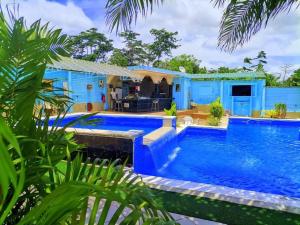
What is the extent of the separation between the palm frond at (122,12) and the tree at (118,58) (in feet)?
109

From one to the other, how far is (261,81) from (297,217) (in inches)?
657

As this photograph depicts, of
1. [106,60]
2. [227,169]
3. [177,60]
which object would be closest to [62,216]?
[227,169]

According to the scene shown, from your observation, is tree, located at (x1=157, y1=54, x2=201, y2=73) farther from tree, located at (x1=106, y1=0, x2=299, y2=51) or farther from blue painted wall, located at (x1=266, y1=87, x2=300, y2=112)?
tree, located at (x1=106, y1=0, x2=299, y2=51)

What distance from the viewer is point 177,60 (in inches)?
1478

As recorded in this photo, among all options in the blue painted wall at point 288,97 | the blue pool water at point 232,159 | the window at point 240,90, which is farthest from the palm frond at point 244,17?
the blue painted wall at point 288,97

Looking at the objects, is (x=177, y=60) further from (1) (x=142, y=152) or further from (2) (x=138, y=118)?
(1) (x=142, y=152)

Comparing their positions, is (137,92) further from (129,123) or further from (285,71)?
(285,71)

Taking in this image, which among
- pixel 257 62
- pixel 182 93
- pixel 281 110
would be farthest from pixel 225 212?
pixel 257 62

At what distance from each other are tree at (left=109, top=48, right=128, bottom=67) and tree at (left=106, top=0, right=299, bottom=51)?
1274 inches

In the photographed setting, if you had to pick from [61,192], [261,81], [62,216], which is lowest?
[62,216]

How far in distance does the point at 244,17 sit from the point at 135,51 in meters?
34.4

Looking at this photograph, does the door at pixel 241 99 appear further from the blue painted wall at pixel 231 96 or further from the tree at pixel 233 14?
the tree at pixel 233 14

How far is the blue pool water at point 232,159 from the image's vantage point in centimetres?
729

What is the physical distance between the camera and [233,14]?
5234mm
